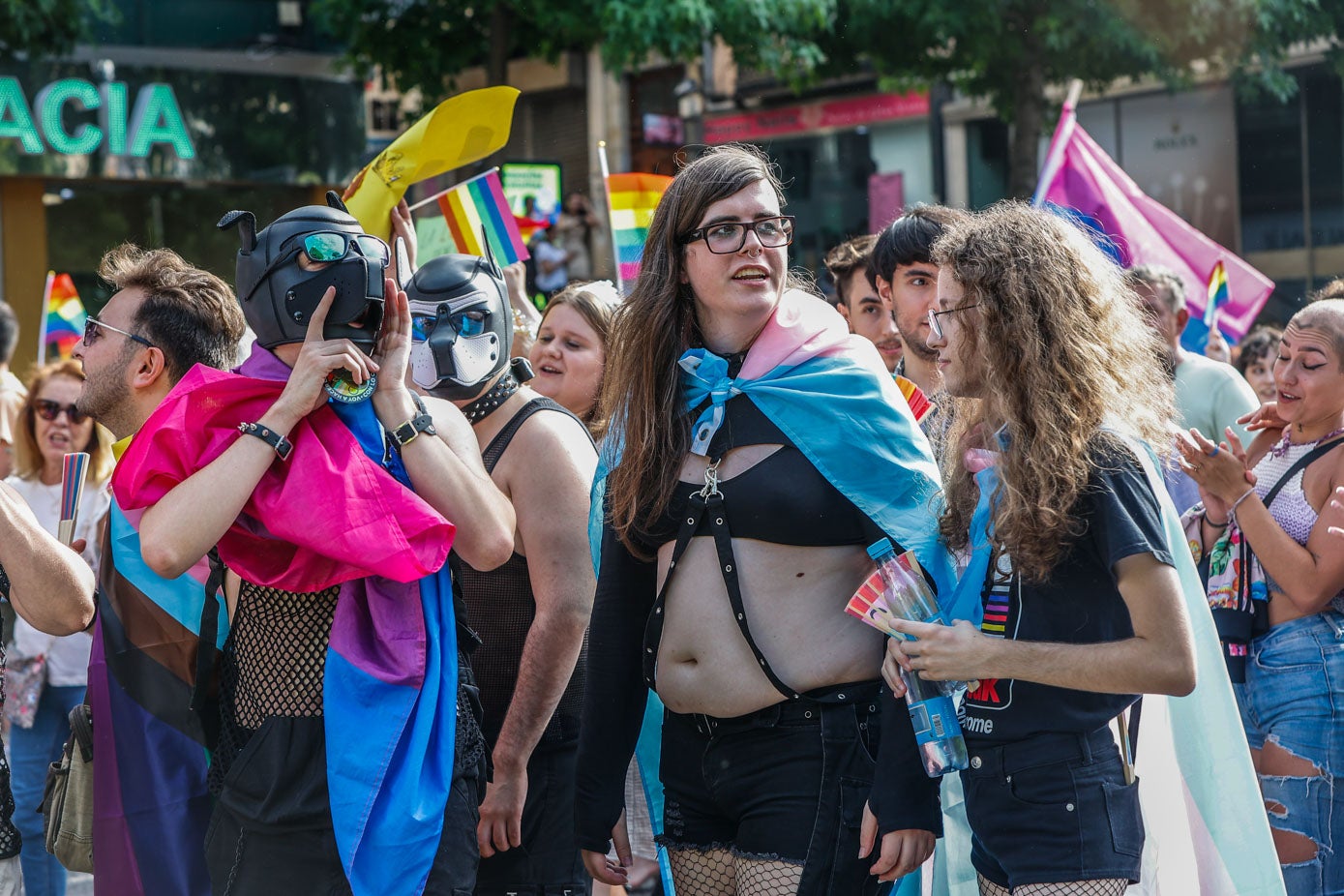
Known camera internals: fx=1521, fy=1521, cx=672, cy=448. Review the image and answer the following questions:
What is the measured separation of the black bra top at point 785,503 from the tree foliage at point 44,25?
40.2ft

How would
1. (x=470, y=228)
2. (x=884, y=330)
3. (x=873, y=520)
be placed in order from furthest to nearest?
1. (x=470, y=228)
2. (x=884, y=330)
3. (x=873, y=520)

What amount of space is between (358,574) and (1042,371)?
54.1 inches

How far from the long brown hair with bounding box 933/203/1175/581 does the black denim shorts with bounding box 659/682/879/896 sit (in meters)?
0.44

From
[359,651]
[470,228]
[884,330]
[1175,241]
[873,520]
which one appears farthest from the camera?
[1175,241]

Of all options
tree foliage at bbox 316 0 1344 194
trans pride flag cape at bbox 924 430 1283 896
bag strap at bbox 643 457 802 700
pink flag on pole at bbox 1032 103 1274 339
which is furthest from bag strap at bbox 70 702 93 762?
tree foliage at bbox 316 0 1344 194

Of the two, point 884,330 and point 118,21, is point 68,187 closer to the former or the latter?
point 118,21

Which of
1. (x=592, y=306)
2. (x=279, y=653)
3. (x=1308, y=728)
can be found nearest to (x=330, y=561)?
(x=279, y=653)

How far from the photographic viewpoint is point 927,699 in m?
2.87

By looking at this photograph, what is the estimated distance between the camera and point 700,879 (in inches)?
125

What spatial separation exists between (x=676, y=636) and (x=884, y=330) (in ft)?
8.39

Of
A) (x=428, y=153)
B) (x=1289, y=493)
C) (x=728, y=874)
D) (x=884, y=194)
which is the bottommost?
(x=728, y=874)

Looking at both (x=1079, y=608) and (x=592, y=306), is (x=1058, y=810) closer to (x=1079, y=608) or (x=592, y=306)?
(x=1079, y=608)

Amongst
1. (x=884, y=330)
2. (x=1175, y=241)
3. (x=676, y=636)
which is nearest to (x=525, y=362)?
(x=676, y=636)

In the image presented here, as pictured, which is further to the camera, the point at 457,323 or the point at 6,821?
the point at 457,323
